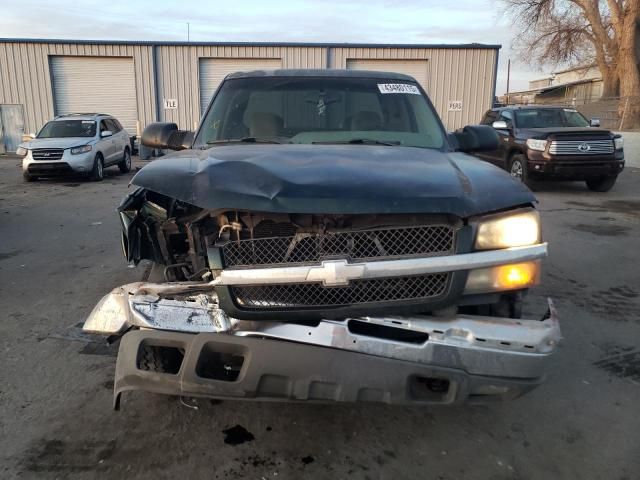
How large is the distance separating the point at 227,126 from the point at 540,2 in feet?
119

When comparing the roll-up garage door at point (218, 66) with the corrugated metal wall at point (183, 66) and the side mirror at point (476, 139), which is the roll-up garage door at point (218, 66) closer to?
the corrugated metal wall at point (183, 66)

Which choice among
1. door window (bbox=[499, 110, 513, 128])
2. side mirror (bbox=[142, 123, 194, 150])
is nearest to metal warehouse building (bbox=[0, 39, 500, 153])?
door window (bbox=[499, 110, 513, 128])

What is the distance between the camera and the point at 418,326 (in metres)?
2.19

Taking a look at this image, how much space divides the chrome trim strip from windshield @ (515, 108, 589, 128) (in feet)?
36.1

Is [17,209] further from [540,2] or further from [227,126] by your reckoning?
[540,2]

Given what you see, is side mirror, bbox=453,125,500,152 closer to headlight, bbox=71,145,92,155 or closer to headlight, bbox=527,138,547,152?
headlight, bbox=527,138,547,152

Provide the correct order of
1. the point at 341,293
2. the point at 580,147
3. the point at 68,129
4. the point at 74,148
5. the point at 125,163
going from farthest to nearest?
the point at 125,163 → the point at 68,129 → the point at 74,148 → the point at 580,147 → the point at 341,293

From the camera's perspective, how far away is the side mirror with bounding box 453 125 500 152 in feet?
12.9

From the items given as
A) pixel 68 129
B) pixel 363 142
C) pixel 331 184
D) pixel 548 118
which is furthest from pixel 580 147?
pixel 68 129

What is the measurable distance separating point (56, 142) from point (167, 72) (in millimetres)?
10909

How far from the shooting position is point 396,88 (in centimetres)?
412

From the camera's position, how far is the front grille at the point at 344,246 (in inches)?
89.5

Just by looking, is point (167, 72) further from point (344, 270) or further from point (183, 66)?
point (344, 270)

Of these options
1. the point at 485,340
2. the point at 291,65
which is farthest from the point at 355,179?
the point at 291,65
